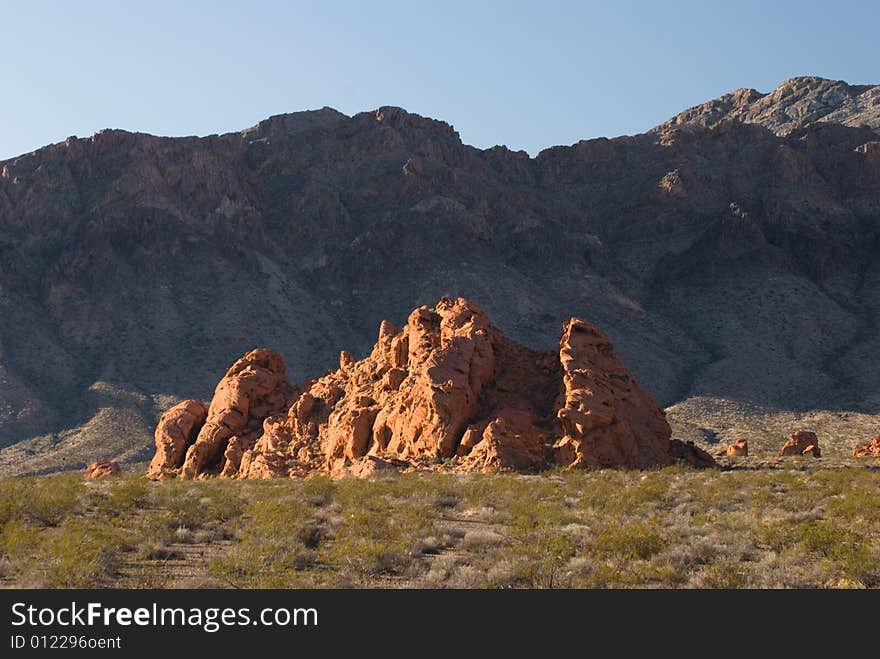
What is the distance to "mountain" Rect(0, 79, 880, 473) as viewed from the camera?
80.0 m

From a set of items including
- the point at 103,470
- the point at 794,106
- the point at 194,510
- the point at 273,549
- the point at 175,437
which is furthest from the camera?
the point at 794,106

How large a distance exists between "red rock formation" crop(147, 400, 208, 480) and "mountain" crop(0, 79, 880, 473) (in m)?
28.6

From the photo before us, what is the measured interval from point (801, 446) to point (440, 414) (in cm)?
2172

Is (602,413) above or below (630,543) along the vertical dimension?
above

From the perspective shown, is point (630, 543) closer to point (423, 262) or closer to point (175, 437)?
point (175, 437)

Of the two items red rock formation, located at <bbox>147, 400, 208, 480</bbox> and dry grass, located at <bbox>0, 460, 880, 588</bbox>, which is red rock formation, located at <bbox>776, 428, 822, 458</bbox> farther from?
red rock formation, located at <bbox>147, 400, 208, 480</bbox>

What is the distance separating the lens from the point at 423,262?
10900cm


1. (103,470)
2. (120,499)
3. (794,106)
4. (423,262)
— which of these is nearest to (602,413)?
(120,499)

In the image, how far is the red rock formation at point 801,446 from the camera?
1650 inches

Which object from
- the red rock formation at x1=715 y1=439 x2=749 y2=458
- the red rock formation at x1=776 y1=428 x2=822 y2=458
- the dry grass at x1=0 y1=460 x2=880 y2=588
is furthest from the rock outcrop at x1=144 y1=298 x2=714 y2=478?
the red rock formation at x1=776 y1=428 x2=822 y2=458

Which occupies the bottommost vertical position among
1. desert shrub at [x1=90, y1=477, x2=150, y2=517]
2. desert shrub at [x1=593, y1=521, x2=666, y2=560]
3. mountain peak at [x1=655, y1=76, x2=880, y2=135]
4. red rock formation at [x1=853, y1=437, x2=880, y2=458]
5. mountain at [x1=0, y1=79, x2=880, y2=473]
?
red rock formation at [x1=853, y1=437, x2=880, y2=458]
